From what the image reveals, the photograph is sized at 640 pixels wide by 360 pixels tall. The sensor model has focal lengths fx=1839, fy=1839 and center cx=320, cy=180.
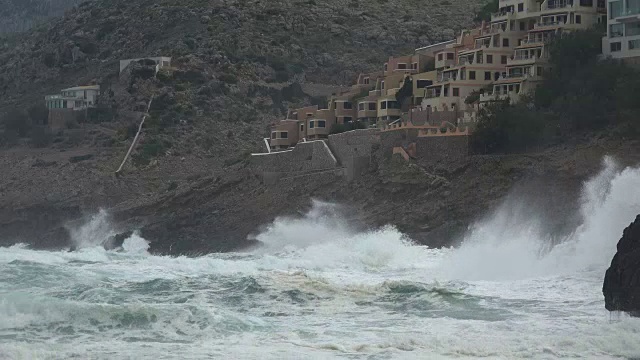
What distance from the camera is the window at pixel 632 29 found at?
6316 centimetres

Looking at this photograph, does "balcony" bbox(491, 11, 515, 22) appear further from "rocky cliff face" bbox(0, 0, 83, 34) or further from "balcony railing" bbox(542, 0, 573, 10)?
"rocky cliff face" bbox(0, 0, 83, 34)

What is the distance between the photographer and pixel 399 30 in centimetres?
9888

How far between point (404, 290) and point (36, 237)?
35623 mm

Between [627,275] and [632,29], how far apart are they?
2493cm

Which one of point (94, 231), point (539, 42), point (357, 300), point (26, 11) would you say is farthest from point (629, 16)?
point (26, 11)

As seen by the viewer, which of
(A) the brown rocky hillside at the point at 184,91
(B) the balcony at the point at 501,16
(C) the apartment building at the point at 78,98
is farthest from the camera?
(C) the apartment building at the point at 78,98

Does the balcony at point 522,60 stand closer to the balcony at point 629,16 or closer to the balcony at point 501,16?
the balcony at point 501,16

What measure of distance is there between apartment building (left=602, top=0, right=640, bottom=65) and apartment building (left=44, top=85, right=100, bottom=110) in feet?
118

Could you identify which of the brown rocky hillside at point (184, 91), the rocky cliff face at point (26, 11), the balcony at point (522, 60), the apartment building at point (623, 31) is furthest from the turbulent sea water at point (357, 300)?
the rocky cliff face at point (26, 11)

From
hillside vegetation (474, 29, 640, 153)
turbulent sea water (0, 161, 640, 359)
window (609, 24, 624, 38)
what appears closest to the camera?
turbulent sea water (0, 161, 640, 359)

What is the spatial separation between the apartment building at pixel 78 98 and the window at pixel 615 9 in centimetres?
3592

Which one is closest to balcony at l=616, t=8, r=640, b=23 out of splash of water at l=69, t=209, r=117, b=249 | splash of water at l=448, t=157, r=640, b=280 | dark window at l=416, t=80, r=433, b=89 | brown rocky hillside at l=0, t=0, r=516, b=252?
splash of water at l=448, t=157, r=640, b=280

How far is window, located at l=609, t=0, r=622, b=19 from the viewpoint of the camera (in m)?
→ 64.0

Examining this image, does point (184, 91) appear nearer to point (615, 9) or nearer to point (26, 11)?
point (615, 9)
